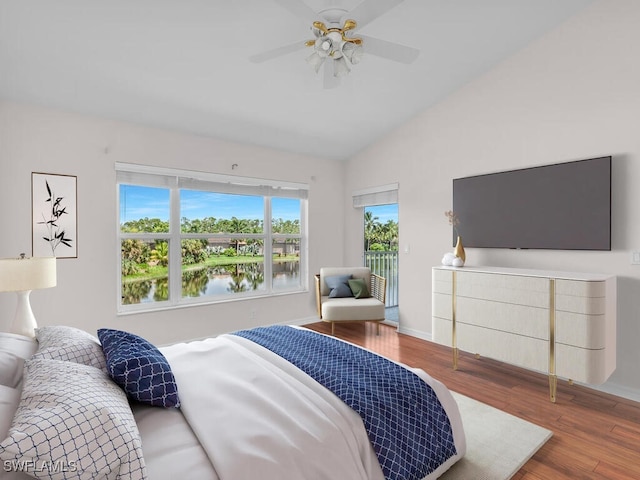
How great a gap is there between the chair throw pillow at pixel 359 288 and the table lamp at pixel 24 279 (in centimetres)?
322

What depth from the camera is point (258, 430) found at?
1.24 m

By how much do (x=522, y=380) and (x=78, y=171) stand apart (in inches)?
177

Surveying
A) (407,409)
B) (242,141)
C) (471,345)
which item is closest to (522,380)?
(471,345)

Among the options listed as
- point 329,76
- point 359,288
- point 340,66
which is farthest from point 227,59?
point 359,288

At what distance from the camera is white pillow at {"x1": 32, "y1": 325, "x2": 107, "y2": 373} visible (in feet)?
4.84

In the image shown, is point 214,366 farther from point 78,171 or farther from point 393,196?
point 393,196

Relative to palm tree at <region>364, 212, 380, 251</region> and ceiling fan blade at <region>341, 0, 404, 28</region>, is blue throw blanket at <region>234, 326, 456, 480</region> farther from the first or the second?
palm tree at <region>364, 212, 380, 251</region>

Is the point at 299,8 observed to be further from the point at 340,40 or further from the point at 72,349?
the point at 72,349

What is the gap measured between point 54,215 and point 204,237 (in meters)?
1.49

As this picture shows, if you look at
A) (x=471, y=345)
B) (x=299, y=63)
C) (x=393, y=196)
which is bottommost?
(x=471, y=345)

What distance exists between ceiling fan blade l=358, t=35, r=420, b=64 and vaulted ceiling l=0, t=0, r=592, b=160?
419mm

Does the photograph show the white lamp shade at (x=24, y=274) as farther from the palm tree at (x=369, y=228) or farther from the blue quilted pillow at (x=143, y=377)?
the palm tree at (x=369, y=228)

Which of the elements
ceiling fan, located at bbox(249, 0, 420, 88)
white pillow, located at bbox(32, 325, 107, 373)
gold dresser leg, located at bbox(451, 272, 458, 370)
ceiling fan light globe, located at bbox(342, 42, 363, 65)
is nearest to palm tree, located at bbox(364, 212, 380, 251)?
gold dresser leg, located at bbox(451, 272, 458, 370)

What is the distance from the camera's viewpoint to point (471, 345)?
322 cm
